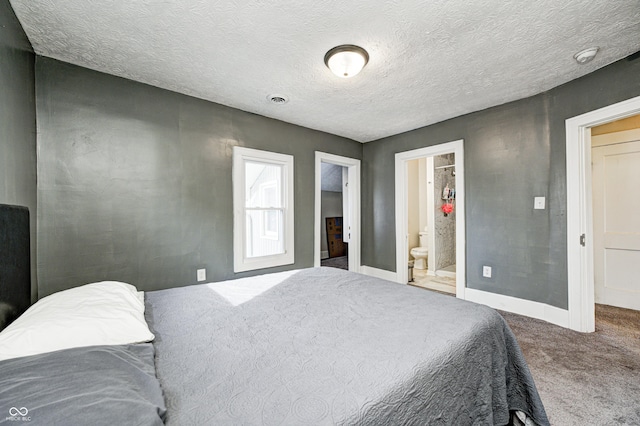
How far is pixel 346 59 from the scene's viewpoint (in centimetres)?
202

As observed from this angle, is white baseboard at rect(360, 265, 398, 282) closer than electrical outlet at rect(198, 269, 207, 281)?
No

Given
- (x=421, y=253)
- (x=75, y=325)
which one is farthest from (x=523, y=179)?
(x=75, y=325)

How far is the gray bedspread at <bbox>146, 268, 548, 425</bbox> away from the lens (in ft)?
2.50

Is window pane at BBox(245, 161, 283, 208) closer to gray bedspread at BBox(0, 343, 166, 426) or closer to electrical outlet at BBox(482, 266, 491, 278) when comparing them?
electrical outlet at BBox(482, 266, 491, 278)

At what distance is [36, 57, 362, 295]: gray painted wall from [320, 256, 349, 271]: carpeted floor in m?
3.17

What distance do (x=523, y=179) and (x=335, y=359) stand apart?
317 centimetres

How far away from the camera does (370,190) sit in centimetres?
467

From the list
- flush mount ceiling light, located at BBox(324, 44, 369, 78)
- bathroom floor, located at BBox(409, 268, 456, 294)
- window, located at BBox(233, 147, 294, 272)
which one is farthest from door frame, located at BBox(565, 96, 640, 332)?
window, located at BBox(233, 147, 294, 272)

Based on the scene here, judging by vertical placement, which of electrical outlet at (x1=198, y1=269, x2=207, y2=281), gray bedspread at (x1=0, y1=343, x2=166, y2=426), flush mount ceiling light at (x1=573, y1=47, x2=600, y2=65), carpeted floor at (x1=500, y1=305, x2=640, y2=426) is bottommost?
carpeted floor at (x1=500, y1=305, x2=640, y2=426)

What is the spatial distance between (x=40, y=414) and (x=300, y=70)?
2.48 meters

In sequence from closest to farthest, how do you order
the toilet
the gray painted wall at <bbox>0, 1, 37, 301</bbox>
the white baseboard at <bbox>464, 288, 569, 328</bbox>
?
the gray painted wall at <bbox>0, 1, 37, 301</bbox> < the white baseboard at <bbox>464, 288, 569, 328</bbox> < the toilet

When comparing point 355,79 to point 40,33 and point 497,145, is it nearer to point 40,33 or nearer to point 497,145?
point 497,145

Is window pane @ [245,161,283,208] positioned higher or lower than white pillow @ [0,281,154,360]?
higher

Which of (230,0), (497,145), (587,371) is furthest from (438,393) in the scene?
(497,145)
